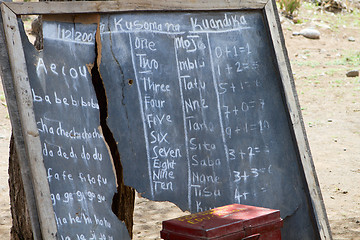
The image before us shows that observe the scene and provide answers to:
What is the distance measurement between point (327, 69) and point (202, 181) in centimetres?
817

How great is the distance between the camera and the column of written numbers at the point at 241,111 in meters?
3.46

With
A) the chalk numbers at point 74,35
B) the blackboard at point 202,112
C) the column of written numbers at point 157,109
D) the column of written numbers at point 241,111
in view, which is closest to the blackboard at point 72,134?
the chalk numbers at point 74,35

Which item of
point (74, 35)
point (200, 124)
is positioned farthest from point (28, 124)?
point (200, 124)

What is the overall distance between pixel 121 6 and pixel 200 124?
84 centimetres

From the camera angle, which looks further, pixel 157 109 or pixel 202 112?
pixel 202 112

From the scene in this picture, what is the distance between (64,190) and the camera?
2.85 meters

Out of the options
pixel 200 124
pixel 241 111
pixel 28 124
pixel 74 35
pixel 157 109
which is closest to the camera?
pixel 28 124

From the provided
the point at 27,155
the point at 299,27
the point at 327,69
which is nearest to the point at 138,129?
the point at 27,155

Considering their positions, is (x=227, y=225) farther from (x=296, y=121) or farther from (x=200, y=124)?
(x=296, y=121)

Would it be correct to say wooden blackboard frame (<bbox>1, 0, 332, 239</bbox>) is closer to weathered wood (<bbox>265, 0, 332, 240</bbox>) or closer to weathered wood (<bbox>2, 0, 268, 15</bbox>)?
weathered wood (<bbox>2, 0, 268, 15</bbox>)

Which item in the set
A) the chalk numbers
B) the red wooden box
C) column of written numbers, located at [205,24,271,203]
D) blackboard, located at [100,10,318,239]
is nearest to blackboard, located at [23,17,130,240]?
the chalk numbers

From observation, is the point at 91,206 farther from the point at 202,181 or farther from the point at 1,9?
the point at 1,9

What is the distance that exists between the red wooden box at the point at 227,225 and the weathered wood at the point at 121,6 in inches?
47.0

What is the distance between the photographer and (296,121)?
3592 mm
